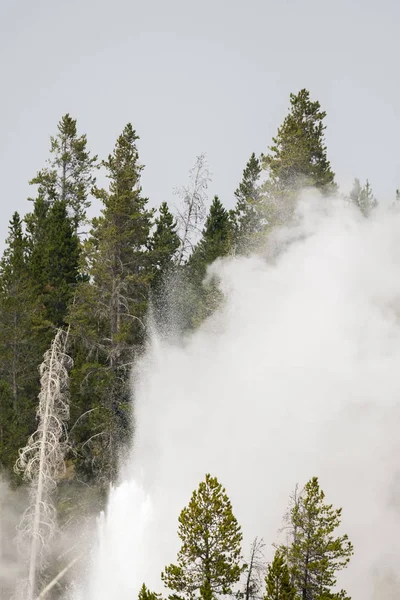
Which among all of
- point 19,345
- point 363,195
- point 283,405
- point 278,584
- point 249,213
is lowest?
point 278,584

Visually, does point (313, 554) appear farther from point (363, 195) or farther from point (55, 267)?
→ point (363, 195)

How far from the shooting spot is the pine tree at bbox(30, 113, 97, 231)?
173 feet

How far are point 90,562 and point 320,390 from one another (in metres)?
13.2

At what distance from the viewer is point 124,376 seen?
34469 mm

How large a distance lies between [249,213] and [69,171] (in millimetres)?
18899

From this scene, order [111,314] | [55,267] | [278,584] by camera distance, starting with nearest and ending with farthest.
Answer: [278,584] → [111,314] → [55,267]

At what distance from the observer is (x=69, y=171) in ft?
178

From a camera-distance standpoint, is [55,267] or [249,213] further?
[249,213]

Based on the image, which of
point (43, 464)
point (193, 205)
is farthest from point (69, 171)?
point (43, 464)

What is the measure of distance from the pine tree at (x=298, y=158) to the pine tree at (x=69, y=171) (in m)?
20.6

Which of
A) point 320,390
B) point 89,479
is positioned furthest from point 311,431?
point 89,479

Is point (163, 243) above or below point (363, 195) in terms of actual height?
below

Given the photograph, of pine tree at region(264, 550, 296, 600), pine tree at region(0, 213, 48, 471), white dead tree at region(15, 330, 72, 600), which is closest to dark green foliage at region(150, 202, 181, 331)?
pine tree at region(0, 213, 48, 471)

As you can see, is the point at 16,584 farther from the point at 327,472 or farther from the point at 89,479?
→ the point at 327,472
